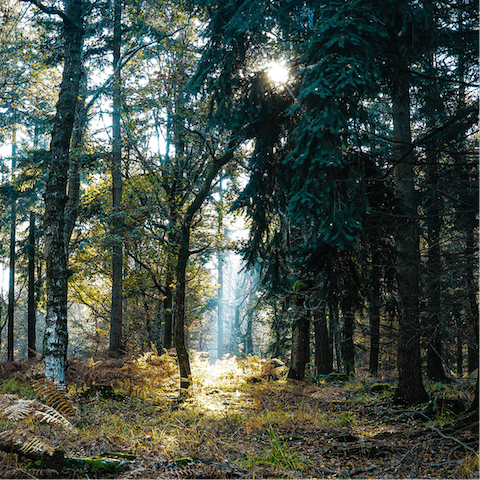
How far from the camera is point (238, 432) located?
5.27 m

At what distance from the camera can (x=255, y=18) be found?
5.04m

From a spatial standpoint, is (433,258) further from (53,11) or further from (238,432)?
(53,11)

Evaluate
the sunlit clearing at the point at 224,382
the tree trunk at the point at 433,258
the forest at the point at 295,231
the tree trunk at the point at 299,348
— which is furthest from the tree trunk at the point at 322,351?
the tree trunk at the point at 433,258

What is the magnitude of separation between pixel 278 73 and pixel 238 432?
5.68 metres

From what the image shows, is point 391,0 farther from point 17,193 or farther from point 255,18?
point 17,193

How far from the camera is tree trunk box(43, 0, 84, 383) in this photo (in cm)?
665

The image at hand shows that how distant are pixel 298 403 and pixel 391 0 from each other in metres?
7.09

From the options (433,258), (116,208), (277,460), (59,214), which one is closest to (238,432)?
(277,460)

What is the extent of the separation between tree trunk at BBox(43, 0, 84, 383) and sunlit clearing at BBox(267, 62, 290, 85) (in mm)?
4170

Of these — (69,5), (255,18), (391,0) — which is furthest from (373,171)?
(69,5)

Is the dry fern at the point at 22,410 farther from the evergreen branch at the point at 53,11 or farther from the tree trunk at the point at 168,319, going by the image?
the tree trunk at the point at 168,319

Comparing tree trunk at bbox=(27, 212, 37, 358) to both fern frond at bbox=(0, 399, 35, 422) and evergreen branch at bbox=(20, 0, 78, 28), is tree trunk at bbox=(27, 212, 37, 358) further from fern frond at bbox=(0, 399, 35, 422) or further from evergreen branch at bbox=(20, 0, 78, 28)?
fern frond at bbox=(0, 399, 35, 422)

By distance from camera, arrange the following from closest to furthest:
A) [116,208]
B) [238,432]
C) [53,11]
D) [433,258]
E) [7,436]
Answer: [7,436] < [433,258] < [238,432] < [53,11] < [116,208]

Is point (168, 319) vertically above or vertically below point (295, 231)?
below
